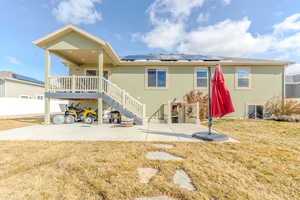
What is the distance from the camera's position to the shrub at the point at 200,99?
30.9 feet

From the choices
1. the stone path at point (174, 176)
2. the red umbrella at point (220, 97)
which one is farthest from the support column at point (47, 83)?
the red umbrella at point (220, 97)

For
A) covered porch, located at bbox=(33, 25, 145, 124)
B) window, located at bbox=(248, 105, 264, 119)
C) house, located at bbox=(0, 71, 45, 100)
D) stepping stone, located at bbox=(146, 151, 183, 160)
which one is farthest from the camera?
house, located at bbox=(0, 71, 45, 100)

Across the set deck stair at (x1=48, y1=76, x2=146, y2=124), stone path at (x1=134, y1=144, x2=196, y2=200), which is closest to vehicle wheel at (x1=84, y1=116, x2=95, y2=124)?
deck stair at (x1=48, y1=76, x2=146, y2=124)

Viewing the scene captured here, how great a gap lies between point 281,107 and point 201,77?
605 cm

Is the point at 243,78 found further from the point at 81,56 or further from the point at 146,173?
the point at 81,56

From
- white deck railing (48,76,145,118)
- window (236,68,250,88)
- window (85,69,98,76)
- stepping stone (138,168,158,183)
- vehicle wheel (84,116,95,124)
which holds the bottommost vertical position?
stepping stone (138,168,158,183)

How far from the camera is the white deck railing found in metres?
7.87

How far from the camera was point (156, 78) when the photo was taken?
10.1 metres

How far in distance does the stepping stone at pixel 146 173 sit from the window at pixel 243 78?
1032 cm

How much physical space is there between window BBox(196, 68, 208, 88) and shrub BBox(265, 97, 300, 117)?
16.3 feet

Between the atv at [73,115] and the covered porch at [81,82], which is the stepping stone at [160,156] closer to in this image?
the covered porch at [81,82]

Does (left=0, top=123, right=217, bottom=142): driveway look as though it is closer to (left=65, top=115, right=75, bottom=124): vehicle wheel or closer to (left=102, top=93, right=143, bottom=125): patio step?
(left=102, top=93, right=143, bottom=125): patio step

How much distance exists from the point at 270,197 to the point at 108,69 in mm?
10315

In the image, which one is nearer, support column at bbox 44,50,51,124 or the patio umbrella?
the patio umbrella
